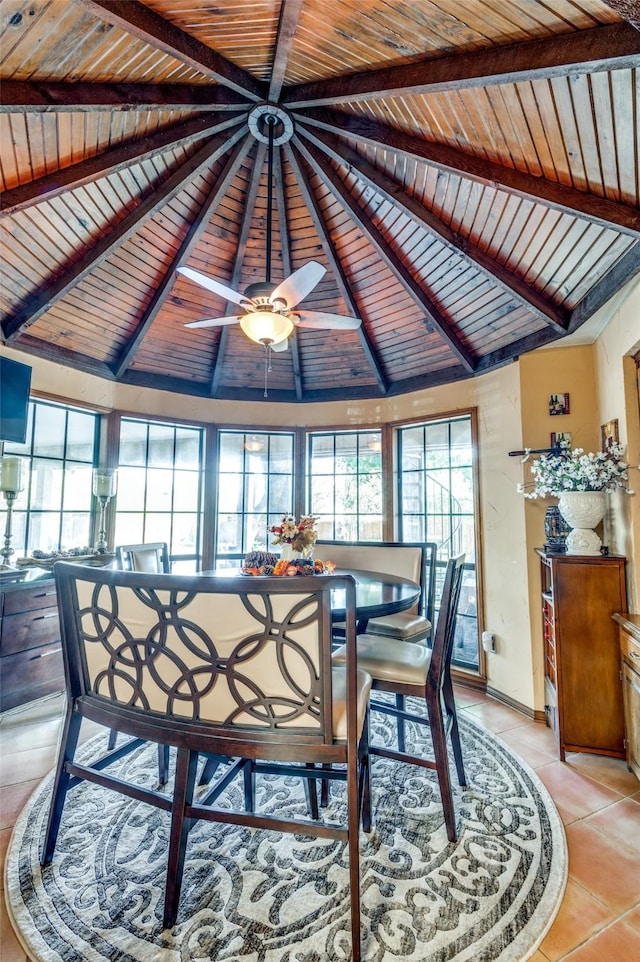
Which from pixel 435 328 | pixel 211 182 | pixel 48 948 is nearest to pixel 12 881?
pixel 48 948

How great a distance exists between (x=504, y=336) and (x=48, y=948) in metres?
4.04

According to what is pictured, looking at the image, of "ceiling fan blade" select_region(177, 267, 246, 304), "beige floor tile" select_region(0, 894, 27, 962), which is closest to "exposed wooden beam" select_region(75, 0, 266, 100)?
"ceiling fan blade" select_region(177, 267, 246, 304)

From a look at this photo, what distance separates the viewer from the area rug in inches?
56.7

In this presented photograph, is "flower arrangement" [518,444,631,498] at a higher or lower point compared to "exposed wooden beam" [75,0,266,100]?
lower

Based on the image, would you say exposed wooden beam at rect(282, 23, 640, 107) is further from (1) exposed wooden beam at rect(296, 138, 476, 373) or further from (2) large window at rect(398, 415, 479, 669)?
(2) large window at rect(398, 415, 479, 669)

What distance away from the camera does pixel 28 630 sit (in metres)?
3.03

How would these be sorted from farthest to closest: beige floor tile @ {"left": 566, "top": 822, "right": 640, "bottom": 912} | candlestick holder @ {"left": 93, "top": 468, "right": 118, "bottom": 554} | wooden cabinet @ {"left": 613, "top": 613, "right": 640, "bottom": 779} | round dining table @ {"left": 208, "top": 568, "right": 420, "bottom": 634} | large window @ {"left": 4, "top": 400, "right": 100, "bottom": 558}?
candlestick holder @ {"left": 93, "top": 468, "right": 118, "bottom": 554}
large window @ {"left": 4, "top": 400, "right": 100, "bottom": 558}
wooden cabinet @ {"left": 613, "top": 613, "right": 640, "bottom": 779}
round dining table @ {"left": 208, "top": 568, "right": 420, "bottom": 634}
beige floor tile @ {"left": 566, "top": 822, "right": 640, "bottom": 912}

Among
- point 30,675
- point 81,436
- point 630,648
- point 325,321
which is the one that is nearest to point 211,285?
point 325,321

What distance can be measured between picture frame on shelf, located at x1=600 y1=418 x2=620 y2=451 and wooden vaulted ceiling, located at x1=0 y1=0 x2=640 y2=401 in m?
0.72

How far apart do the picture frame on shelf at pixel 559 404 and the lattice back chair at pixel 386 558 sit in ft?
4.45

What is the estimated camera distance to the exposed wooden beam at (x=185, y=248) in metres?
2.66

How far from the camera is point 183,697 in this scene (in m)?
1.54

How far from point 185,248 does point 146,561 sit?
226 centimetres

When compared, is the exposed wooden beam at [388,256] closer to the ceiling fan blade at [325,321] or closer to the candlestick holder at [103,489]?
the ceiling fan blade at [325,321]
